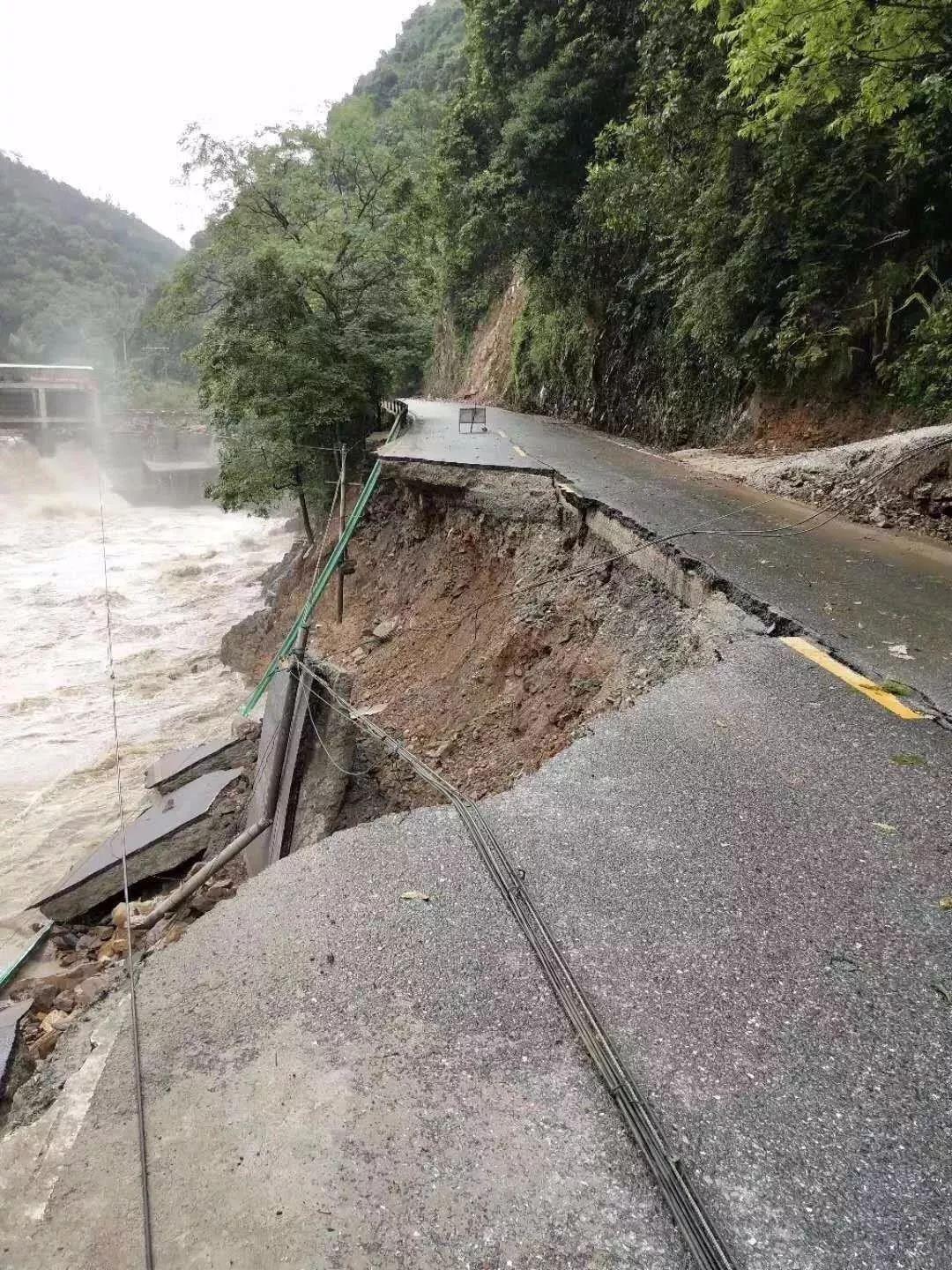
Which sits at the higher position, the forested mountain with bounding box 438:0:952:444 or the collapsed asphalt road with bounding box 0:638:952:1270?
the forested mountain with bounding box 438:0:952:444

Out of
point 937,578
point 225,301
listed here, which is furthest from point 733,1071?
point 225,301

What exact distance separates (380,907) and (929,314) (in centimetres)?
875

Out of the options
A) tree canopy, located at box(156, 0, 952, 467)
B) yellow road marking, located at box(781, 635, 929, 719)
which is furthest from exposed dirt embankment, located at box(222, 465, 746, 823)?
tree canopy, located at box(156, 0, 952, 467)

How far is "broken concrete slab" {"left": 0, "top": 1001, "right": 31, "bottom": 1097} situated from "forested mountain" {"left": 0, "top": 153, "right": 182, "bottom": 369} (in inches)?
3392

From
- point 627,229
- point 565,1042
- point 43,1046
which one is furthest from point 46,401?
point 565,1042

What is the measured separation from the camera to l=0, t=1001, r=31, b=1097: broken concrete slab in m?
3.65

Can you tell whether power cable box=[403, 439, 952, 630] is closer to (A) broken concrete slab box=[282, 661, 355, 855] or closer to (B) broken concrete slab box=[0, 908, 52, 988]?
(A) broken concrete slab box=[282, 661, 355, 855]

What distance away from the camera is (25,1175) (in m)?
2.37

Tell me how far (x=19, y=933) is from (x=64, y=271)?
392ft

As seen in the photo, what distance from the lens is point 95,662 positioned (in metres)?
17.8

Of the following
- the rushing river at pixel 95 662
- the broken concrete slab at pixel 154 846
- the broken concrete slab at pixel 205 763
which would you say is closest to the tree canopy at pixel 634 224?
Result: the rushing river at pixel 95 662

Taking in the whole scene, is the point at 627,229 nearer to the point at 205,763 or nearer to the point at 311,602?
the point at 311,602

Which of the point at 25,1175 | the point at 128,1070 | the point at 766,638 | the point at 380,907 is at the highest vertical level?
the point at 766,638

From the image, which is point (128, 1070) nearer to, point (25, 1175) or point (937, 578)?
point (25, 1175)
